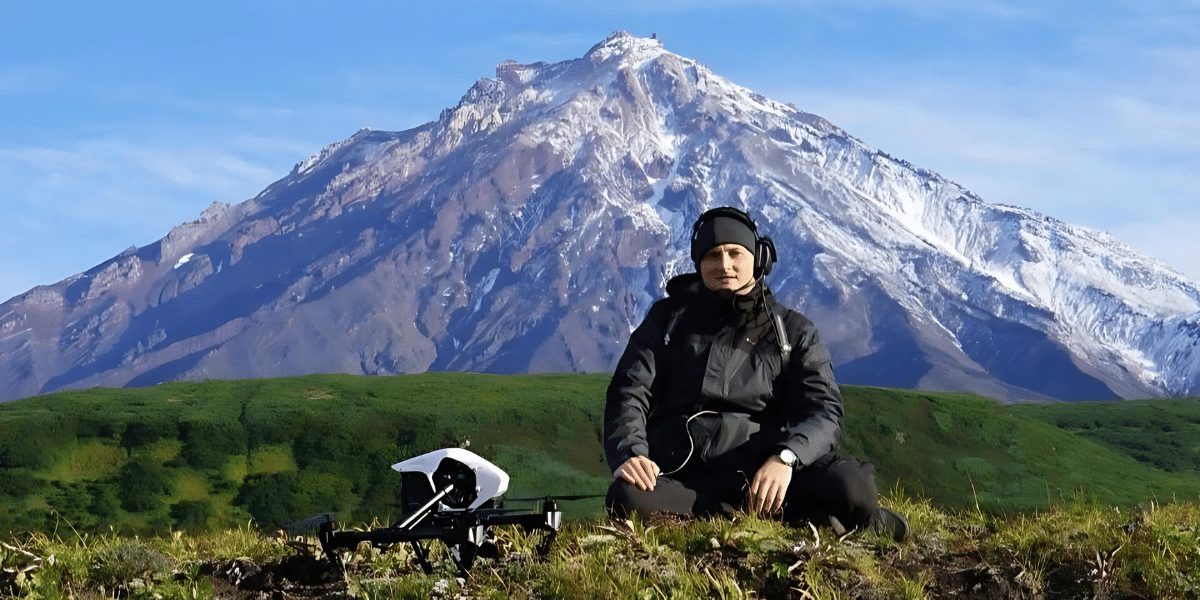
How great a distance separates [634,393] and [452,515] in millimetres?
2646

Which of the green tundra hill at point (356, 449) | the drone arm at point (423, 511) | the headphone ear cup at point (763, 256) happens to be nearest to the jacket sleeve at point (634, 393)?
the headphone ear cup at point (763, 256)

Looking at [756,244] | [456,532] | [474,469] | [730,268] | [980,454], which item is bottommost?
[980,454]

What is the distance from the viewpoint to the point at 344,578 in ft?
26.3

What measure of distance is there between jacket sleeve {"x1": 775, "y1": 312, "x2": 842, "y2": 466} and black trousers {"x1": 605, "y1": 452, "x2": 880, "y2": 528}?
258 mm

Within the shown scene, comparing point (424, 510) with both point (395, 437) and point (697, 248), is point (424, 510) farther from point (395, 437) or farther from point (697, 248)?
point (395, 437)

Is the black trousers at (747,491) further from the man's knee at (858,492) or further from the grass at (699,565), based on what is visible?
the grass at (699,565)

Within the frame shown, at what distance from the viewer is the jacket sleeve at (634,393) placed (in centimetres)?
944

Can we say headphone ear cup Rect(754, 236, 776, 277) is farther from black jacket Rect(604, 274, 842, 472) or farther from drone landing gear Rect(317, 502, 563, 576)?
drone landing gear Rect(317, 502, 563, 576)

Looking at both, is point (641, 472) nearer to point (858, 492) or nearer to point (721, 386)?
point (721, 386)

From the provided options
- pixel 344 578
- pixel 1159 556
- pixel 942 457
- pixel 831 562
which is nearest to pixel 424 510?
pixel 344 578

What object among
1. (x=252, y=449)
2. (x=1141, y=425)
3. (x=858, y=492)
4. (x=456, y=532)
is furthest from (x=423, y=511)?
(x=1141, y=425)

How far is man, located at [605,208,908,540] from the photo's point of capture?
915cm

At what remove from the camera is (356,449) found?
3147 centimetres

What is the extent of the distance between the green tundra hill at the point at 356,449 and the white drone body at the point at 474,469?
18.0 metres
